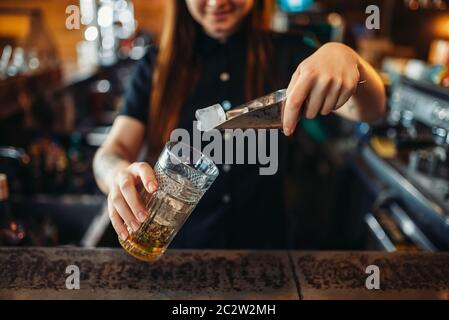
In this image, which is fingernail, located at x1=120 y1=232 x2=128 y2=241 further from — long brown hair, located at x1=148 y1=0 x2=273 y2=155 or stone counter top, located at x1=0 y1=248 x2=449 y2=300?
long brown hair, located at x1=148 y1=0 x2=273 y2=155

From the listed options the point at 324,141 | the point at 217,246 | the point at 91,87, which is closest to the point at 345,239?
the point at 324,141

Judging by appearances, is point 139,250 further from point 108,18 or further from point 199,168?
point 108,18

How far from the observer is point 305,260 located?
1005 mm

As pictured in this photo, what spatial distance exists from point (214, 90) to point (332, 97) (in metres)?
0.75

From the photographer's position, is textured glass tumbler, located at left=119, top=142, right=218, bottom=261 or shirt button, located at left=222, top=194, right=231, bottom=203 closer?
textured glass tumbler, located at left=119, top=142, right=218, bottom=261

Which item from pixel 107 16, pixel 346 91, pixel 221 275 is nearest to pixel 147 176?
pixel 221 275

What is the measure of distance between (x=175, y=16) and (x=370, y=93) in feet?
2.19

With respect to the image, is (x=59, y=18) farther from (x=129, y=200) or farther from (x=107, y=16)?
(x=129, y=200)

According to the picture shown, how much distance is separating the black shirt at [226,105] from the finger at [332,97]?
615 millimetres

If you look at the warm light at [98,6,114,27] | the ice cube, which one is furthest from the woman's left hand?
the warm light at [98,6,114,27]

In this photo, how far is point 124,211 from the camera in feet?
2.70

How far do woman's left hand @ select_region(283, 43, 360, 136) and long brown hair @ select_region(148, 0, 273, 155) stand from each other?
2.01 ft

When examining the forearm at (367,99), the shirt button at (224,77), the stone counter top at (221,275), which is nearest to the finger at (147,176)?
the stone counter top at (221,275)

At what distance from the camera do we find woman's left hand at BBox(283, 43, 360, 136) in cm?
78
